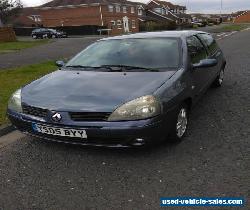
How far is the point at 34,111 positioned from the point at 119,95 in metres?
1.06

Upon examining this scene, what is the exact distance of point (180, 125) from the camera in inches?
183

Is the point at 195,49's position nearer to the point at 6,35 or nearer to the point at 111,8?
the point at 6,35

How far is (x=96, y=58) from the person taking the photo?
542 centimetres

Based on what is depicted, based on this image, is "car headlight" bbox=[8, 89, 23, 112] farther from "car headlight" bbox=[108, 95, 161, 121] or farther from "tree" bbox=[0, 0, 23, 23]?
"tree" bbox=[0, 0, 23, 23]

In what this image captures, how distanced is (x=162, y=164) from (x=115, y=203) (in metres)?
0.95

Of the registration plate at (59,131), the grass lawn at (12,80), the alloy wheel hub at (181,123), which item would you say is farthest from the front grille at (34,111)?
the alloy wheel hub at (181,123)

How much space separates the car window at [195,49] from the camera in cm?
545

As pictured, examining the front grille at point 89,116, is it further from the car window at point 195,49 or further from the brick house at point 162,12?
the brick house at point 162,12

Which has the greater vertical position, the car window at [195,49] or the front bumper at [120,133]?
the car window at [195,49]

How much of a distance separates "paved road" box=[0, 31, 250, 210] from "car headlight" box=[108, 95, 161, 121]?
589mm

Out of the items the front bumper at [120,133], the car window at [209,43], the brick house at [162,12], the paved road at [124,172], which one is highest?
the car window at [209,43]

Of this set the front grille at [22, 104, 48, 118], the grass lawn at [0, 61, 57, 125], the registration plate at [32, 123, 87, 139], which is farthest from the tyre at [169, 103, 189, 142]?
the grass lawn at [0, 61, 57, 125]

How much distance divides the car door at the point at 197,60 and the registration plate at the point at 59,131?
2015mm

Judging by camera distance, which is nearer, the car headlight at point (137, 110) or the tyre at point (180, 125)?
the car headlight at point (137, 110)
